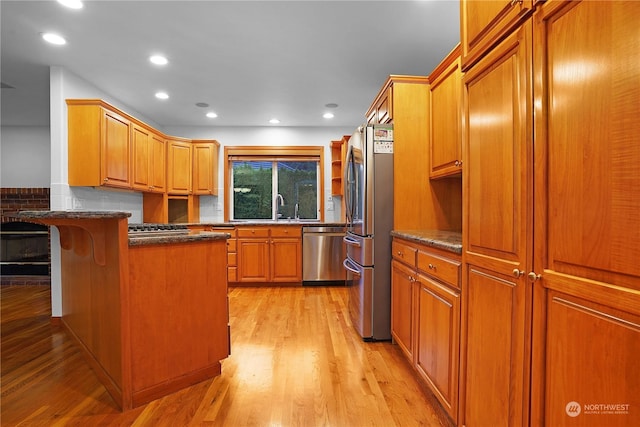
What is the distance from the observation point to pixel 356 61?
302 cm

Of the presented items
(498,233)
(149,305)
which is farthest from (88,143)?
(498,233)

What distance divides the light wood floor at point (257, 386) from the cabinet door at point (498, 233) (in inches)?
22.6

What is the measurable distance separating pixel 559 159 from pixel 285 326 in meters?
2.57

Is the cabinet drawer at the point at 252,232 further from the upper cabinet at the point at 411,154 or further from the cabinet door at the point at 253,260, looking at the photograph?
the upper cabinet at the point at 411,154

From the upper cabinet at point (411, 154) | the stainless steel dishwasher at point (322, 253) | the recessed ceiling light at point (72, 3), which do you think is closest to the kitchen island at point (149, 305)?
the upper cabinet at point (411, 154)

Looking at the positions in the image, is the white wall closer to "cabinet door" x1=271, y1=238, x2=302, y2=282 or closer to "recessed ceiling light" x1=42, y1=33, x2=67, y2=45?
"recessed ceiling light" x1=42, y1=33, x2=67, y2=45

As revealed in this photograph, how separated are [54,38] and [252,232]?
2852 millimetres

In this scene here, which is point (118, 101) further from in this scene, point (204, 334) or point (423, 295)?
point (423, 295)

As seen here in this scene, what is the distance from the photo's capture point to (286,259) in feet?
15.1

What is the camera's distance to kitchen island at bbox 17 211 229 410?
1.67 m

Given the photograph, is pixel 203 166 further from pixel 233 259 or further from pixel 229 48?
pixel 229 48

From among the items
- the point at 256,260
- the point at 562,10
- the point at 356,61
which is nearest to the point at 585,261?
the point at 562,10

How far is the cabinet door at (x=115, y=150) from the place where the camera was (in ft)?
10.7

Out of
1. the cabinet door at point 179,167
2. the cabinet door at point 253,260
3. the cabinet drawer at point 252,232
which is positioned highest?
the cabinet door at point 179,167
